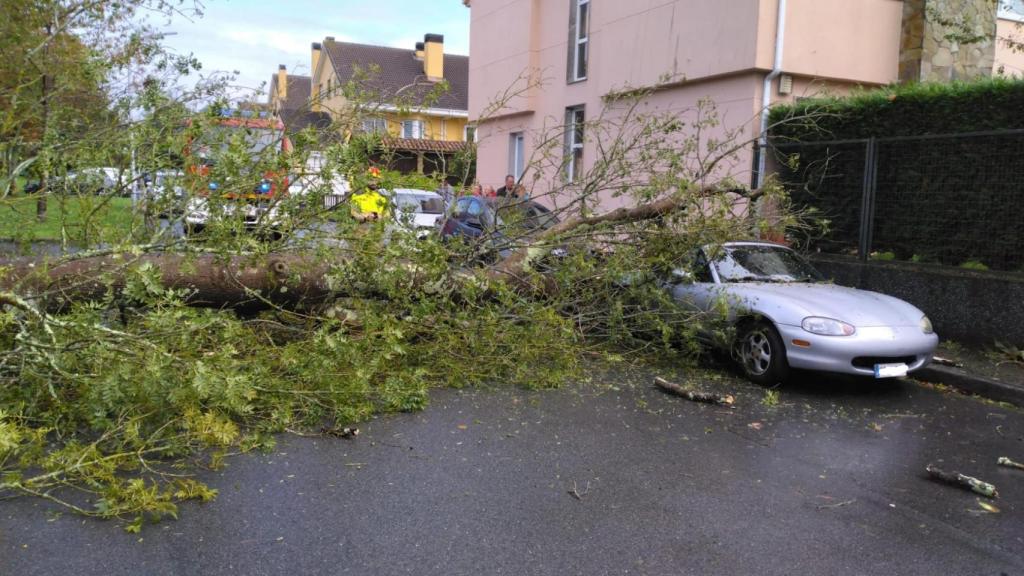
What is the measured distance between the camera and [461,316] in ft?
21.4

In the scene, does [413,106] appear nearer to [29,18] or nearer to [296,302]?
[296,302]

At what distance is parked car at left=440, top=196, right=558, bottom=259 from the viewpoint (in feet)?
23.6

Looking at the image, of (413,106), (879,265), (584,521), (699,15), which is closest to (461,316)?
(413,106)

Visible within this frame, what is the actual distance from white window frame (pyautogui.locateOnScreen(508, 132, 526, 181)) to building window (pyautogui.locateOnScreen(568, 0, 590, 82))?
2643mm

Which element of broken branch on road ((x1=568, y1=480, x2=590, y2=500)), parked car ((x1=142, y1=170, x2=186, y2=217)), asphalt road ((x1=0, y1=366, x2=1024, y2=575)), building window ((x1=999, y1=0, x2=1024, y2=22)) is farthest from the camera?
building window ((x1=999, y1=0, x2=1024, y2=22))

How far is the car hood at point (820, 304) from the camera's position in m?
6.57

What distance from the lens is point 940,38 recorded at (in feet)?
42.7

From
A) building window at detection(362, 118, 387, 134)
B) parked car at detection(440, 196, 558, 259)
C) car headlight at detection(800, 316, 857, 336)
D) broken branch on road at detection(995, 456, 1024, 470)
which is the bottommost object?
broken branch on road at detection(995, 456, 1024, 470)

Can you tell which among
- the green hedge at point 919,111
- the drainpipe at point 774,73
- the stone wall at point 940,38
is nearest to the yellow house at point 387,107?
the green hedge at point 919,111

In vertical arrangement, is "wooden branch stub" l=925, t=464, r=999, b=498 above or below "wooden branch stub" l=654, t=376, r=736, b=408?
below

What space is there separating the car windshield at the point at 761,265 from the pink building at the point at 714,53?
1660mm

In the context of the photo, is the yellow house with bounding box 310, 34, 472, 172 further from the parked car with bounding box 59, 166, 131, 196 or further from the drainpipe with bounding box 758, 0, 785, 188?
the drainpipe with bounding box 758, 0, 785, 188

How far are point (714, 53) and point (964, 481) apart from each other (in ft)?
33.4

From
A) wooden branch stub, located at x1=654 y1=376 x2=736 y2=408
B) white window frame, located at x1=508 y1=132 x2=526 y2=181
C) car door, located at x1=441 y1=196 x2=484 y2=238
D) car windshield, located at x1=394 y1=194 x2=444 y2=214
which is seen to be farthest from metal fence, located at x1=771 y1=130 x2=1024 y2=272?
white window frame, located at x1=508 y1=132 x2=526 y2=181
